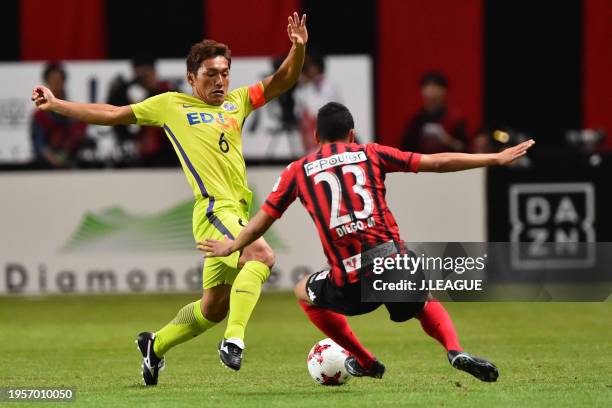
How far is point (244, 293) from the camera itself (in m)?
7.80

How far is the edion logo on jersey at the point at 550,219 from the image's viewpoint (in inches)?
541

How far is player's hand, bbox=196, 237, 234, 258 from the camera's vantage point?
24.1ft

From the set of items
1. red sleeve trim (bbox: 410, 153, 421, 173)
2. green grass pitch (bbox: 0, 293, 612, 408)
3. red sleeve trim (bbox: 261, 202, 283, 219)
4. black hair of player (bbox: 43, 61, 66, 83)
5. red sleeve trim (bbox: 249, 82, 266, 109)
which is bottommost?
green grass pitch (bbox: 0, 293, 612, 408)

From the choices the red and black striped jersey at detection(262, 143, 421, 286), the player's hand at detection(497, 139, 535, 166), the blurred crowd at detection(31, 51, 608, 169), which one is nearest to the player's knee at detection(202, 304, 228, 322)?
the red and black striped jersey at detection(262, 143, 421, 286)

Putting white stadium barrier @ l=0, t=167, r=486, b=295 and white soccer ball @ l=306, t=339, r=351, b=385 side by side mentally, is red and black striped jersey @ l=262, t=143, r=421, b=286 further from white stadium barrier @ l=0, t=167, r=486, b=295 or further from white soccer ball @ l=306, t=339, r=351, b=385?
white stadium barrier @ l=0, t=167, r=486, b=295

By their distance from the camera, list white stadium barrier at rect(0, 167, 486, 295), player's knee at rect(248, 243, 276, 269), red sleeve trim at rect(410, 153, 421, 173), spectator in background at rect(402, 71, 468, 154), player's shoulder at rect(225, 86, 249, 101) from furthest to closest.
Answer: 1. spectator in background at rect(402, 71, 468, 154)
2. white stadium barrier at rect(0, 167, 486, 295)
3. player's shoulder at rect(225, 86, 249, 101)
4. player's knee at rect(248, 243, 276, 269)
5. red sleeve trim at rect(410, 153, 421, 173)

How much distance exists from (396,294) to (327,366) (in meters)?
0.94

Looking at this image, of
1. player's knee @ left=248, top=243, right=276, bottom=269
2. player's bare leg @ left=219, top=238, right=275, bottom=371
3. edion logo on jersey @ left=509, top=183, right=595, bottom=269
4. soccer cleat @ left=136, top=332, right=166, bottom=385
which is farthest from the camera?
edion logo on jersey @ left=509, top=183, right=595, bottom=269

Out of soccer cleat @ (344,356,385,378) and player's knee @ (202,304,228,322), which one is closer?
soccer cleat @ (344,356,385,378)

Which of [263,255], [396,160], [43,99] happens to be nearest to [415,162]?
[396,160]

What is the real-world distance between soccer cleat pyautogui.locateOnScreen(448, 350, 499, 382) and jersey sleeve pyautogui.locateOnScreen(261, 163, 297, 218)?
48.0 inches

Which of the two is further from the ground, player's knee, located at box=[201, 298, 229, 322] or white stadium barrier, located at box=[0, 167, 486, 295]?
player's knee, located at box=[201, 298, 229, 322]

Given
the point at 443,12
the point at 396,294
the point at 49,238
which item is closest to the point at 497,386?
the point at 396,294

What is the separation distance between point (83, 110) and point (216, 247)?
140cm
